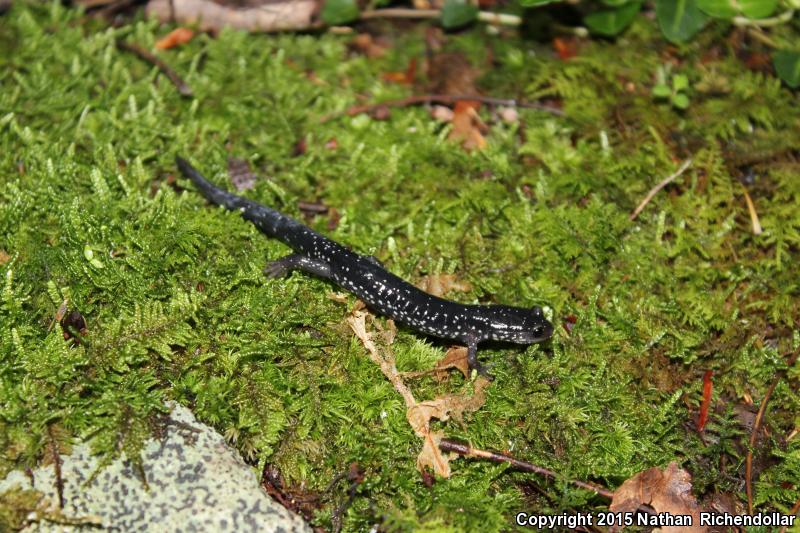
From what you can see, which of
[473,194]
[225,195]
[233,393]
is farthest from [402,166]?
[233,393]

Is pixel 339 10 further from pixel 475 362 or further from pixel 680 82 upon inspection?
pixel 475 362

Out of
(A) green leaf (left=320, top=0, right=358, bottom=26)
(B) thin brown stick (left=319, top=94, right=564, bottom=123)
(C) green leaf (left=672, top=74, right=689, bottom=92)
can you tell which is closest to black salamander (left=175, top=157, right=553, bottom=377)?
(B) thin brown stick (left=319, top=94, right=564, bottom=123)

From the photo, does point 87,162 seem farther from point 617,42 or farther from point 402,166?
point 617,42

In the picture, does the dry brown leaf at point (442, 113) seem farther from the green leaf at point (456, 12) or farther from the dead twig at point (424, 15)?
the dead twig at point (424, 15)

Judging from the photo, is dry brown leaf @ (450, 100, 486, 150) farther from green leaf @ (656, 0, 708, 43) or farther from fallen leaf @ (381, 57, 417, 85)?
green leaf @ (656, 0, 708, 43)

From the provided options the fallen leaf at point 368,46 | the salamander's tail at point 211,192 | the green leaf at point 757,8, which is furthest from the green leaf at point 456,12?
the salamander's tail at point 211,192
